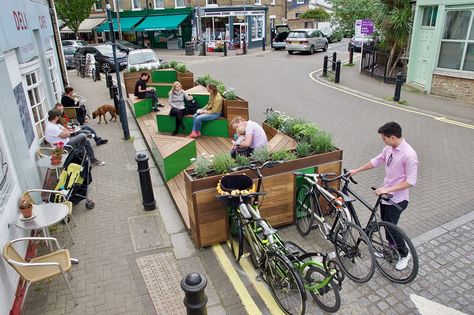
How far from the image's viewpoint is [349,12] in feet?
72.2

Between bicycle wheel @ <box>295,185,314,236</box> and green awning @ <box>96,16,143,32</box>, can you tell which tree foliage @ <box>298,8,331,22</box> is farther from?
bicycle wheel @ <box>295,185,314,236</box>

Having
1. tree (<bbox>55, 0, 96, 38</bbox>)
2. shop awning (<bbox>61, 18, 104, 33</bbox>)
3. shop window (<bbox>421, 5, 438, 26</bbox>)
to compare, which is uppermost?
tree (<bbox>55, 0, 96, 38</bbox>)

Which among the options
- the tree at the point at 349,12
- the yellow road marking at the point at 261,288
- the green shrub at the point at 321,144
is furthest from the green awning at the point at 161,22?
the yellow road marking at the point at 261,288

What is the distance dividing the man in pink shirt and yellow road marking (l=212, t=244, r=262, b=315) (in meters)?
1.81

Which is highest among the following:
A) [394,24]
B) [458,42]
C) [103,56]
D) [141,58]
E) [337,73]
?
[394,24]

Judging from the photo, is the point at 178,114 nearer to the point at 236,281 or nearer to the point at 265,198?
the point at 265,198

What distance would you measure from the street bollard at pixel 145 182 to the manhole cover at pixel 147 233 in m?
0.24

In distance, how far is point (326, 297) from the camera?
4105 mm

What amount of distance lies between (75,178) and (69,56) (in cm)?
2285

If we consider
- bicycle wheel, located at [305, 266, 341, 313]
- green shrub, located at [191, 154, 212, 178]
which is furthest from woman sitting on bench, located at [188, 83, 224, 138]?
bicycle wheel, located at [305, 266, 341, 313]

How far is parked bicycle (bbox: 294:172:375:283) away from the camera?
4387 millimetres

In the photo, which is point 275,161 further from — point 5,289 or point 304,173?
point 5,289

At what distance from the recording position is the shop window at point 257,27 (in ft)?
114

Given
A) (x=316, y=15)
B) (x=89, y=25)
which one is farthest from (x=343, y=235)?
(x=316, y=15)
